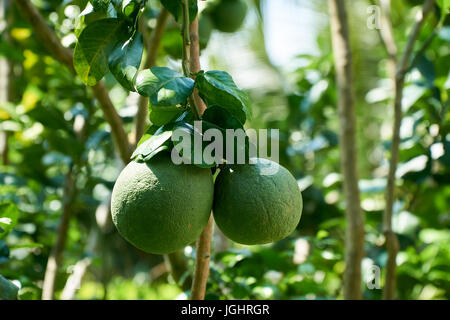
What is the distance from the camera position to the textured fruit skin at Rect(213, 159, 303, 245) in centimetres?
85

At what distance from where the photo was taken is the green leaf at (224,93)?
2.71ft

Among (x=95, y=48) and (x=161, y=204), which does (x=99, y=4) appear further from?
(x=161, y=204)

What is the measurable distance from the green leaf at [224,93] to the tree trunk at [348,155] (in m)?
0.74

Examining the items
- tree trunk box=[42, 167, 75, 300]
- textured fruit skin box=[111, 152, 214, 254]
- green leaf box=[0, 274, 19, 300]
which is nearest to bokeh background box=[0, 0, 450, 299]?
tree trunk box=[42, 167, 75, 300]

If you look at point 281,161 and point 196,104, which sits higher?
point 196,104

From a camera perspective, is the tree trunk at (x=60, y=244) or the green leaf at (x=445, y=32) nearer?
the tree trunk at (x=60, y=244)

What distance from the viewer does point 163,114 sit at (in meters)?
0.88

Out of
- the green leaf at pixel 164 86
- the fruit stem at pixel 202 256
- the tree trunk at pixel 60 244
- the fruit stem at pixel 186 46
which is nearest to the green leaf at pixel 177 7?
the fruit stem at pixel 186 46

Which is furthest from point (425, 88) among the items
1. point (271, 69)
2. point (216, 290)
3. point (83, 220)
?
point (271, 69)

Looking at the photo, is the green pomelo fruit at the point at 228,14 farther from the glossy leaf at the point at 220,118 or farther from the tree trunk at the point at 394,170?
the glossy leaf at the point at 220,118

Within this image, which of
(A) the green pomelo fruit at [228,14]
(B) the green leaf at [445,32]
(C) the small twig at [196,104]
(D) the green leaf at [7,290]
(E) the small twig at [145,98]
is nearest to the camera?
(C) the small twig at [196,104]

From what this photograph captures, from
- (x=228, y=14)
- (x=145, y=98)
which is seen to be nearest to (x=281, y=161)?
(x=228, y=14)

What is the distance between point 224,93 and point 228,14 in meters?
1.51

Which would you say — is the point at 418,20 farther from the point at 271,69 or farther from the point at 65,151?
the point at 271,69
